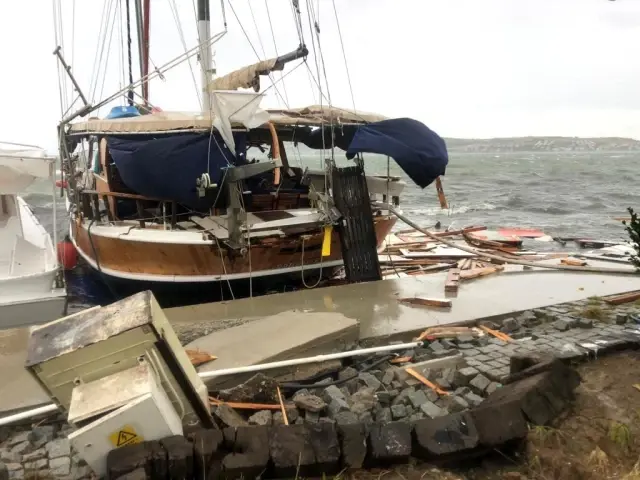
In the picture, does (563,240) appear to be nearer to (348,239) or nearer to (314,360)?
(348,239)

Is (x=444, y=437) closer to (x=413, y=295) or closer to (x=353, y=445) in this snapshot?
(x=353, y=445)

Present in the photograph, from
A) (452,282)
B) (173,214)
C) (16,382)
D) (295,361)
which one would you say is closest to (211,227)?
(173,214)

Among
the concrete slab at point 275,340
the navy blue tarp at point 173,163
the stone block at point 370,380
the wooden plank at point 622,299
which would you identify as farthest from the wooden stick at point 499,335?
the navy blue tarp at point 173,163

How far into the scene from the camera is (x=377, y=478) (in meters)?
3.35

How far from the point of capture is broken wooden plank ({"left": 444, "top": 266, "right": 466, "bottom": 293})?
8.12m

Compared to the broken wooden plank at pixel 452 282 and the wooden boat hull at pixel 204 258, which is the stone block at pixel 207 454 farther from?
the wooden boat hull at pixel 204 258

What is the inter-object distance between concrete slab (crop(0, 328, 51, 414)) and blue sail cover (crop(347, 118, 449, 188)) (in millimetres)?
5759

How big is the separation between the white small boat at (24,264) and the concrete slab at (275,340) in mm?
4151

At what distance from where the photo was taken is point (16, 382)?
4.85m

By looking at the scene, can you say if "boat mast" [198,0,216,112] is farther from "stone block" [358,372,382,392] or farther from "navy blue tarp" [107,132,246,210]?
"stone block" [358,372,382,392]

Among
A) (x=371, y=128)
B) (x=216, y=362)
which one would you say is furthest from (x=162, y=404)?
(x=371, y=128)

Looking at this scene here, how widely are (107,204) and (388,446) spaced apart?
932 cm

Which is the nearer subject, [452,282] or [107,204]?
[452,282]

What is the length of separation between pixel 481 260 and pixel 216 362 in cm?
731
